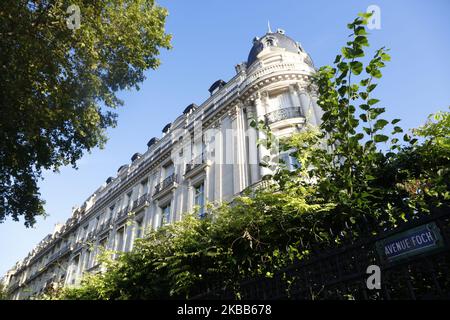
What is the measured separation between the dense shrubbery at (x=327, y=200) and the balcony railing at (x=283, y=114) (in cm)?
875

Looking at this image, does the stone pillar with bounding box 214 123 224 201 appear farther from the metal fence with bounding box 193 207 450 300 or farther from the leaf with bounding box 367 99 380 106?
the leaf with bounding box 367 99 380 106

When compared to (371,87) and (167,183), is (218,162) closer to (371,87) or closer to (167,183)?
(167,183)

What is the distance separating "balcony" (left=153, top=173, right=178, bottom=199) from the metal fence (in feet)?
46.0

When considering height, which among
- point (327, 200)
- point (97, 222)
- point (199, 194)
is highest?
point (97, 222)

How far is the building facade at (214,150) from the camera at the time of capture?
48.6 ft

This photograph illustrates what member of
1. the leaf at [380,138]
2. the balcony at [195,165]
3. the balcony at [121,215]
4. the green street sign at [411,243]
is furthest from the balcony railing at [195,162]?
the green street sign at [411,243]

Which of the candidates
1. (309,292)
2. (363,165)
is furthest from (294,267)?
(363,165)

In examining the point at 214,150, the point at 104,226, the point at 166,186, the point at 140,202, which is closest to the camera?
the point at 214,150

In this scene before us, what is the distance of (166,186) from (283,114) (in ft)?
27.5

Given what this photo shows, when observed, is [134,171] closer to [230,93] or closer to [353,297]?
[230,93]

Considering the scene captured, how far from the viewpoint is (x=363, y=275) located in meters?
3.43

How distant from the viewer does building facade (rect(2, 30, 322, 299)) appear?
14805 mm

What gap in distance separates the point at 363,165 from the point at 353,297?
1716 millimetres

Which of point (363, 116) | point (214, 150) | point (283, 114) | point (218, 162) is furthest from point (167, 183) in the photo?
point (363, 116)
